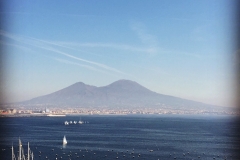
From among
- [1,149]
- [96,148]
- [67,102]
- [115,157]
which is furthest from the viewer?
[67,102]

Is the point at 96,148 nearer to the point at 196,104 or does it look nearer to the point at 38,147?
the point at 38,147

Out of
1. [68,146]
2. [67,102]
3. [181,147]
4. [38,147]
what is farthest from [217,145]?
[67,102]

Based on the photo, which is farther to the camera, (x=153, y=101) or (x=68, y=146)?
(x=153, y=101)

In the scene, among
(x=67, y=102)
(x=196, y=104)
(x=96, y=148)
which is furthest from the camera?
(x=67, y=102)

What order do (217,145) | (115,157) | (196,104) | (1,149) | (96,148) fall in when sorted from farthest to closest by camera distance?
(196,104)
(217,145)
(96,148)
(1,149)
(115,157)

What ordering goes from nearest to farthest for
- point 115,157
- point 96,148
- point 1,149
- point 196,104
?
1. point 115,157
2. point 1,149
3. point 96,148
4. point 196,104

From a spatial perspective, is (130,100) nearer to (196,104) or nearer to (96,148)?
(196,104)

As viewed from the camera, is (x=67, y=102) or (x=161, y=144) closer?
(x=161, y=144)

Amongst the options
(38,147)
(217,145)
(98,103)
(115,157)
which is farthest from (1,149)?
(98,103)

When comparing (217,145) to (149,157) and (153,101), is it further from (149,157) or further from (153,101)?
(153,101)
